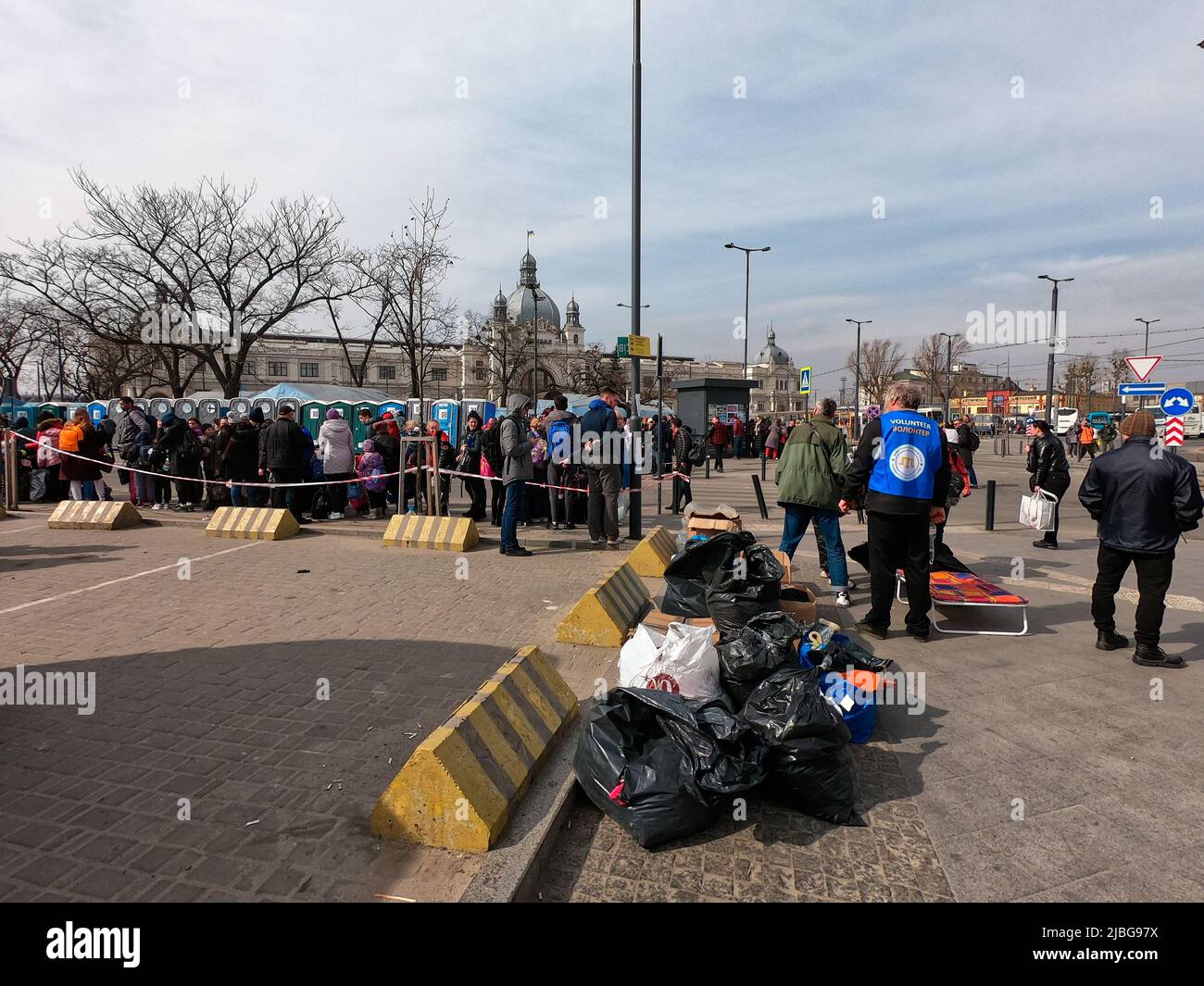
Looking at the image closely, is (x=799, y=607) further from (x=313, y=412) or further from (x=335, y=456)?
(x=313, y=412)

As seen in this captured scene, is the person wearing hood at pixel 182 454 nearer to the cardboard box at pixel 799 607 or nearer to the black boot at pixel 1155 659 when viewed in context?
the cardboard box at pixel 799 607

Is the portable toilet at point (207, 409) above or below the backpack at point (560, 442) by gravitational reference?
above

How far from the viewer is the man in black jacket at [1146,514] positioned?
506 centimetres

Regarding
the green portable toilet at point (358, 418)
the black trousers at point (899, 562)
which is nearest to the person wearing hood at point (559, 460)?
the black trousers at point (899, 562)

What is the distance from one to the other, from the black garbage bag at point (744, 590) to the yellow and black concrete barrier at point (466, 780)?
189 cm

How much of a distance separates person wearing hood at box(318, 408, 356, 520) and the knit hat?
10323 mm

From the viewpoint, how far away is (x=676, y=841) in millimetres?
2963

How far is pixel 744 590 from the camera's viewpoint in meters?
4.91

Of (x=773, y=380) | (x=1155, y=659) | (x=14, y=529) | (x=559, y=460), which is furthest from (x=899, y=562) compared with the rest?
(x=773, y=380)
